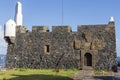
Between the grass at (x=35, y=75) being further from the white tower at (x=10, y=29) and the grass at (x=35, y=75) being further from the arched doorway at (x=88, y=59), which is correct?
the white tower at (x=10, y=29)

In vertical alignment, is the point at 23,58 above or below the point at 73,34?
below

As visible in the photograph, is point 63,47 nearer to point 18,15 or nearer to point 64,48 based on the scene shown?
point 64,48

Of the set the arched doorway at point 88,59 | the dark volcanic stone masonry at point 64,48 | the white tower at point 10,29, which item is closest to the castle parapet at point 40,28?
the dark volcanic stone masonry at point 64,48

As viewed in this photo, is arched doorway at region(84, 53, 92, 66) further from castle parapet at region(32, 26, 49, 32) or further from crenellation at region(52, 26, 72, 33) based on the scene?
castle parapet at region(32, 26, 49, 32)

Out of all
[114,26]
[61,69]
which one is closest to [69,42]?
[61,69]

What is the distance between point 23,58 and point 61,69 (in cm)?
345

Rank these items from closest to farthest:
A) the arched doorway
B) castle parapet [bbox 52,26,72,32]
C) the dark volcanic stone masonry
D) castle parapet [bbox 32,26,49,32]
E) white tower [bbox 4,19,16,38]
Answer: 1. the dark volcanic stone masonry
2. the arched doorway
3. castle parapet [bbox 52,26,72,32]
4. castle parapet [bbox 32,26,49,32]
5. white tower [bbox 4,19,16,38]

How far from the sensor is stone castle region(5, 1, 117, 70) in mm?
19703

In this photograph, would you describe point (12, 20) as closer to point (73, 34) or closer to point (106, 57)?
point (73, 34)

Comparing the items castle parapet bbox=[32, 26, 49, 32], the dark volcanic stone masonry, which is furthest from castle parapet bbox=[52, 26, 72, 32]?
castle parapet bbox=[32, 26, 49, 32]

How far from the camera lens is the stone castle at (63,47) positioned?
19703mm

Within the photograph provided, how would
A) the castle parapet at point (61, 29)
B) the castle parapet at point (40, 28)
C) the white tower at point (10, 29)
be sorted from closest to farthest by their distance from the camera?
the castle parapet at point (61, 29) < the castle parapet at point (40, 28) < the white tower at point (10, 29)

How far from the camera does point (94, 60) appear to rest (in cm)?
1989

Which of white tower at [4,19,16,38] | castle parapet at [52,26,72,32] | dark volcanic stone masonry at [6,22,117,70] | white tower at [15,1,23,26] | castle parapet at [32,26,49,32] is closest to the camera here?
dark volcanic stone masonry at [6,22,117,70]
